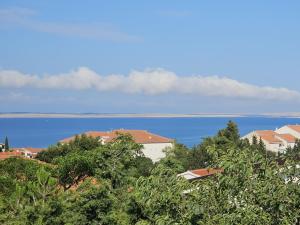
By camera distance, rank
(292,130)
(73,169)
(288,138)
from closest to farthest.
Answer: (73,169), (288,138), (292,130)

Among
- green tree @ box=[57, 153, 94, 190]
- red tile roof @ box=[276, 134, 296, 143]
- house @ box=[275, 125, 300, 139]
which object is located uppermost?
green tree @ box=[57, 153, 94, 190]

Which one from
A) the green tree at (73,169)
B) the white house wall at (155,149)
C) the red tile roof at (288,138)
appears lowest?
the white house wall at (155,149)

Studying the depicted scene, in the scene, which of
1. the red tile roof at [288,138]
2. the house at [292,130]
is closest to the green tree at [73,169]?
the red tile roof at [288,138]

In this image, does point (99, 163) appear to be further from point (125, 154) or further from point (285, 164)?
point (285, 164)

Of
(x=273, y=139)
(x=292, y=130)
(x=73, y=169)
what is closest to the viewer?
(x=73, y=169)

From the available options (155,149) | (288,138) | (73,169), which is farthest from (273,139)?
(73,169)

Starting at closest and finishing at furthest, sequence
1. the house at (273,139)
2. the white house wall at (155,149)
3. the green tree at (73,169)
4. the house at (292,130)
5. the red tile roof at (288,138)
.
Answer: the green tree at (73,169), the house at (273,139), the white house wall at (155,149), the red tile roof at (288,138), the house at (292,130)

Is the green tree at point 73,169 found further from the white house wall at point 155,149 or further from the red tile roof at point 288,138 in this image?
the red tile roof at point 288,138

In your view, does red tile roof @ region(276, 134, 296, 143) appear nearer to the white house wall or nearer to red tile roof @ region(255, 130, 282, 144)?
red tile roof @ region(255, 130, 282, 144)

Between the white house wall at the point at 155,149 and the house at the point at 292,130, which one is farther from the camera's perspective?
the house at the point at 292,130

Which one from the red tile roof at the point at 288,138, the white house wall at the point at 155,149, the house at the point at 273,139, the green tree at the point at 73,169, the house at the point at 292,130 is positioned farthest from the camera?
the house at the point at 292,130

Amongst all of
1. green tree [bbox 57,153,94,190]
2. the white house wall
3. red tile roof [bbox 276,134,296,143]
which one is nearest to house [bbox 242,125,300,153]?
red tile roof [bbox 276,134,296,143]

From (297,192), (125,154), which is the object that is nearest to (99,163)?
(125,154)

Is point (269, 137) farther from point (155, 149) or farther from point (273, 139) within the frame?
point (155, 149)
